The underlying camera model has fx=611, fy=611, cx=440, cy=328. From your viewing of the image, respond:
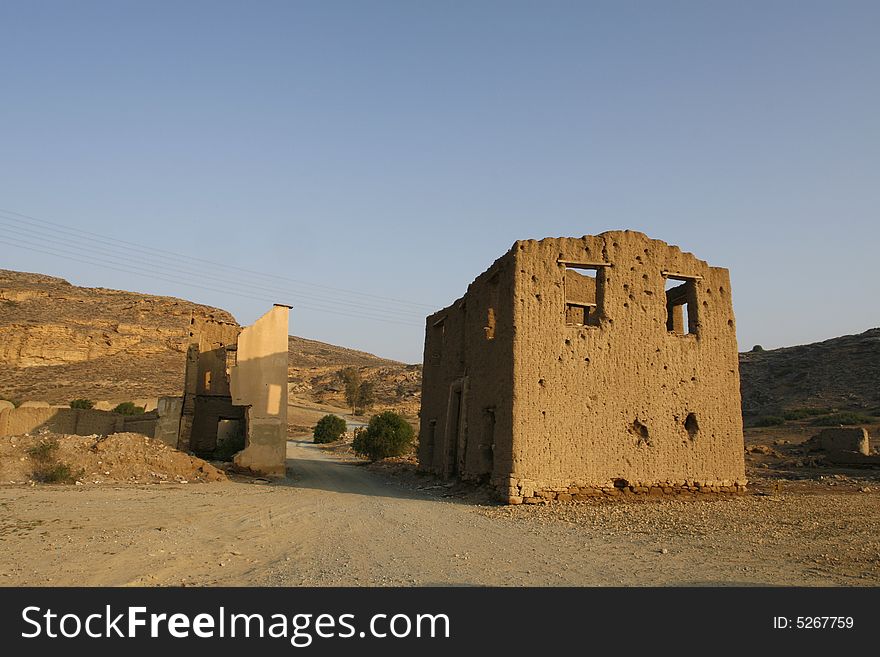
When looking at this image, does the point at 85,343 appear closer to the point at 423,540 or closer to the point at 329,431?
the point at 329,431

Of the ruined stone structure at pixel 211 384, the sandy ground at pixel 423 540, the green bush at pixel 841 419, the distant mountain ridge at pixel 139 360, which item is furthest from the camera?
the distant mountain ridge at pixel 139 360

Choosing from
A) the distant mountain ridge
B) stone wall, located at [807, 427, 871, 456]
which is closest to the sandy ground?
stone wall, located at [807, 427, 871, 456]

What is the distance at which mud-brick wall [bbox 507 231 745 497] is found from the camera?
41.0 ft

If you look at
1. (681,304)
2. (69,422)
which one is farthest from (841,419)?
(69,422)

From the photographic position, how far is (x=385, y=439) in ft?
87.4

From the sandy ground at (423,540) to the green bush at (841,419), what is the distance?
18.4m

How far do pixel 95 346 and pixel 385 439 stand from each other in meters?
36.5

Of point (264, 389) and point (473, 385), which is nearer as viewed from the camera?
point (473, 385)

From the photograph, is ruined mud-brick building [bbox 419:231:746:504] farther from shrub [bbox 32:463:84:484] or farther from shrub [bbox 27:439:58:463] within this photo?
shrub [bbox 27:439:58:463]

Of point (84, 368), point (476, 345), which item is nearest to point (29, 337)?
point (84, 368)

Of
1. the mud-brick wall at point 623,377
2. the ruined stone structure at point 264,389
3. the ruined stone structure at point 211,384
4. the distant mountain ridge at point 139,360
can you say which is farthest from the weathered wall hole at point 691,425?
the distant mountain ridge at point 139,360

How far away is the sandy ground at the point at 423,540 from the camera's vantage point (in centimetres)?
601

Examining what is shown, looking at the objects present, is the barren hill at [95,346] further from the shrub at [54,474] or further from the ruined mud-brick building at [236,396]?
the shrub at [54,474]
